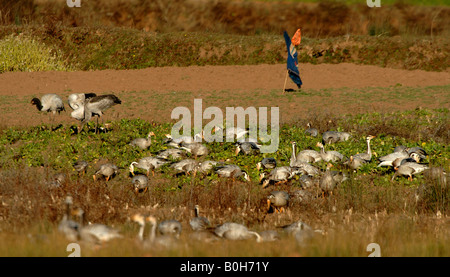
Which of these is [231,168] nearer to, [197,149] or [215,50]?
[197,149]

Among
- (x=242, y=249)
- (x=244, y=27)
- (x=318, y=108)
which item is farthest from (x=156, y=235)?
(x=244, y=27)

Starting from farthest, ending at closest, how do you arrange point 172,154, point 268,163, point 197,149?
point 197,149, point 172,154, point 268,163

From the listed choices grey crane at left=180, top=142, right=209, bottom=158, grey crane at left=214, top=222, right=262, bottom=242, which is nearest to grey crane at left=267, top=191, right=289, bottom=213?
grey crane at left=214, top=222, right=262, bottom=242

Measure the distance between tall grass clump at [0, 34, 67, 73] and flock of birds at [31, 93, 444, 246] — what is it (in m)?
10.7

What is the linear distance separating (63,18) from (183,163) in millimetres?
24508

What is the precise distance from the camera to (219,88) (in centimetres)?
2173

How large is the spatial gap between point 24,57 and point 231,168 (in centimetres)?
1632

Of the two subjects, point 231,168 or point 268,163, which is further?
point 268,163

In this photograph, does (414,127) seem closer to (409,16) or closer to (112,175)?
(112,175)

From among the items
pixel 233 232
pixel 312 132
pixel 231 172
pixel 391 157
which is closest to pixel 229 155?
pixel 231 172

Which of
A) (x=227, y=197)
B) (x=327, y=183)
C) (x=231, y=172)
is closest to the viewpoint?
(x=227, y=197)

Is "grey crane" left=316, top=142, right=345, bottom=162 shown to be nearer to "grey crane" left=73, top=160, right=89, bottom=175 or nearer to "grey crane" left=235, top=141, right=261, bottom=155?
"grey crane" left=235, top=141, right=261, bottom=155

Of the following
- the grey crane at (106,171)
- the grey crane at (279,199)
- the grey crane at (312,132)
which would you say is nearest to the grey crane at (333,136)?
the grey crane at (312,132)

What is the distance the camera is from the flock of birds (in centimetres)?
788
